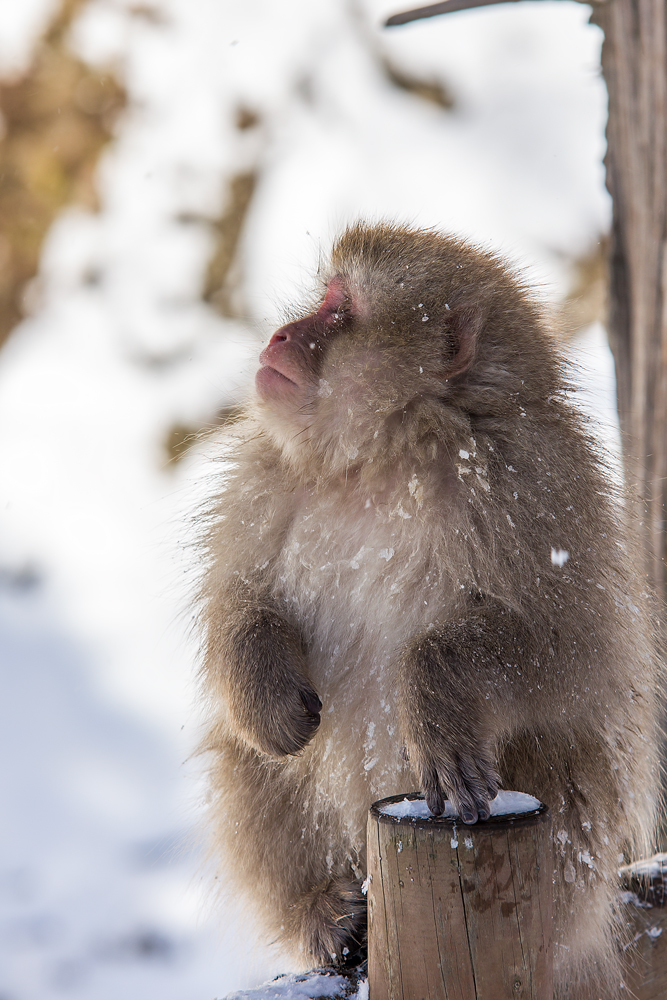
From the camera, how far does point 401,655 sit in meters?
1.66

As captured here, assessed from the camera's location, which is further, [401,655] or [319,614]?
[319,614]

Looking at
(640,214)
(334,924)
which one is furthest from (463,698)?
(640,214)

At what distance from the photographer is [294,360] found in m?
1.80

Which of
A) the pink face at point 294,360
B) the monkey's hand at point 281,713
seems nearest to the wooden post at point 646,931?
the monkey's hand at point 281,713

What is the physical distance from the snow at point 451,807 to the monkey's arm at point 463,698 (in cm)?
1

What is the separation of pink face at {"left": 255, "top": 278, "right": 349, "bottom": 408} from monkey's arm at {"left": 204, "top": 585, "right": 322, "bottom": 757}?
1.46 feet

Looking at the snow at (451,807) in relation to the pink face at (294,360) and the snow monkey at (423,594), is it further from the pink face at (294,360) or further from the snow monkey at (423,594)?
the pink face at (294,360)

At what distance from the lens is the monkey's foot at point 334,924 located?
1854 millimetres

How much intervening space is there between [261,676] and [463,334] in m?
0.78

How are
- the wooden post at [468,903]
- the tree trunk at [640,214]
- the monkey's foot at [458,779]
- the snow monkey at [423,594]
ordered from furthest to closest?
the tree trunk at [640,214] → the snow monkey at [423,594] → the monkey's foot at [458,779] → the wooden post at [468,903]

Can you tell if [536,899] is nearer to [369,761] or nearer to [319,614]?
[369,761]

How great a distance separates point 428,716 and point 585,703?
33cm

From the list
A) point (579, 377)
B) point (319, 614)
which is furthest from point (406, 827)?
point (579, 377)

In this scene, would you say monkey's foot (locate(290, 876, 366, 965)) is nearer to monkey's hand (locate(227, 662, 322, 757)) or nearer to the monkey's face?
→ monkey's hand (locate(227, 662, 322, 757))
